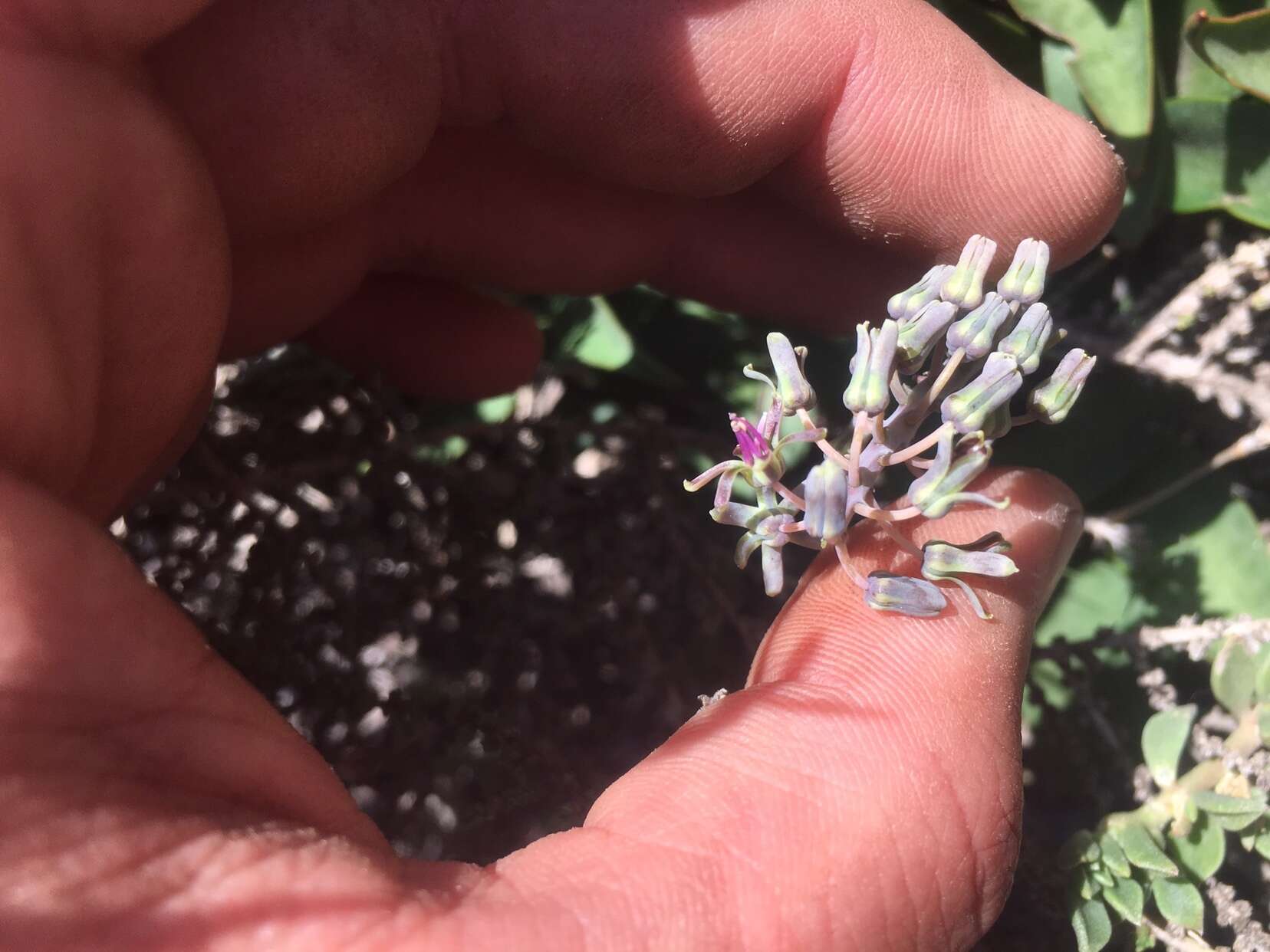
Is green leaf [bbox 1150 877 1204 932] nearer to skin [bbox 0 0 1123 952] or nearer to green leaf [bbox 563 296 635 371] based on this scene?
skin [bbox 0 0 1123 952]

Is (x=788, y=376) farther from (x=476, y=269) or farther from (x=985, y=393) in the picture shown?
(x=476, y=269)

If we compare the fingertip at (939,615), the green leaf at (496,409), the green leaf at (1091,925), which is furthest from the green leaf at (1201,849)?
the green leaf at (496,409)

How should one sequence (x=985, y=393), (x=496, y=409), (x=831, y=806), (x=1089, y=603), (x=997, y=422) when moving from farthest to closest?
(x=496, y=409) < (x=1089, y=603) < (x=997, y=422) < (x=985, y=393) < (x=831, y=806)

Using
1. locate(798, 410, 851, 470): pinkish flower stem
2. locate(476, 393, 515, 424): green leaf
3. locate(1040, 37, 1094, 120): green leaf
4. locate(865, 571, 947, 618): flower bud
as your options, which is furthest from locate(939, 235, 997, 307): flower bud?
locate(476, 393, 515, 424): green leaf

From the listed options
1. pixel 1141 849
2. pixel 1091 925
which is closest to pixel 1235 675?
pixel 1141 849

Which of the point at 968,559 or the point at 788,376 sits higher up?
the point at 788,376

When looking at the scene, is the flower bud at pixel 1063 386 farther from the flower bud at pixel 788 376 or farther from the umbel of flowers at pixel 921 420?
the flower bud at pixel 788 376

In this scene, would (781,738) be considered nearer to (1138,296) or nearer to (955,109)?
(955,109)
